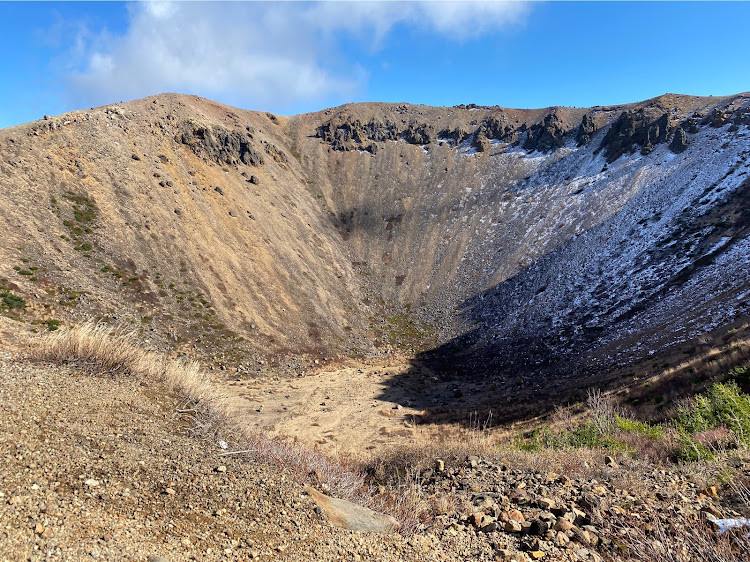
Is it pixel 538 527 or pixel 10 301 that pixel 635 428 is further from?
pixel 10 301

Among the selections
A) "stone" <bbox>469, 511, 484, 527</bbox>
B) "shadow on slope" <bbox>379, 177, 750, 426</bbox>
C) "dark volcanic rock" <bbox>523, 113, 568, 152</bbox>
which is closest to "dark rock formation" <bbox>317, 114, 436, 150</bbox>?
"dark volcanic rock" <bbox>523, 113, 568, 152</bbox>

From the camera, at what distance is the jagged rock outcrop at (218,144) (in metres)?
57.0

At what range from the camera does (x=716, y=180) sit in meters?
46.3

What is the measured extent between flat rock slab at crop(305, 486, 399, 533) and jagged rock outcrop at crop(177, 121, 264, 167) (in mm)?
59913

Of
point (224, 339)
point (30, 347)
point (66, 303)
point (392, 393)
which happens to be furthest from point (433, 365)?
point (30, 347)

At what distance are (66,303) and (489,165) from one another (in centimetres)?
6703

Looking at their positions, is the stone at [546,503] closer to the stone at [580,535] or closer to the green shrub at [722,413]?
the stone at [580,535]

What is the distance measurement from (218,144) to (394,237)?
99.3 feet

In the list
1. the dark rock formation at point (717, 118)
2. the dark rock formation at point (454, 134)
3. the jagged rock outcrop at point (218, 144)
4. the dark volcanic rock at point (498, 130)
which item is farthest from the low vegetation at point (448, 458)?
the dark rock formation at point (454, 134)

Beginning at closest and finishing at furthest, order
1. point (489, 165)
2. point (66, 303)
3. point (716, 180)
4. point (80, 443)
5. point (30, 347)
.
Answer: point (80, 443) → point (30, 347) → point (66, 303) → point (716, 180) → point (489, 165)

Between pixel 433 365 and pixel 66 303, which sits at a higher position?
pixel 66 303

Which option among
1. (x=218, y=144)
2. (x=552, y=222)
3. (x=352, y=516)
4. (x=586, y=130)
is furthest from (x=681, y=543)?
(x=586, y=130)

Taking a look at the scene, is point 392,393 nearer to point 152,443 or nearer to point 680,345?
point 680,345

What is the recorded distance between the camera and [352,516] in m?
5.99
